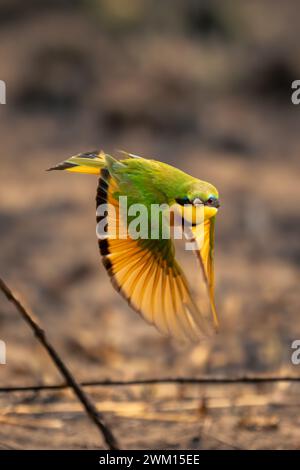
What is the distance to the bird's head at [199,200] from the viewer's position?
0.76 m

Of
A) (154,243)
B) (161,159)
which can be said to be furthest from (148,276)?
(161,159)

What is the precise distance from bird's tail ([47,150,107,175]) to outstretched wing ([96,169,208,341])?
15 mm

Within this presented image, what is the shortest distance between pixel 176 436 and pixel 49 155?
130 centimetres

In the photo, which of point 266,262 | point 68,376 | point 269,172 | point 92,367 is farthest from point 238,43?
point 68,376

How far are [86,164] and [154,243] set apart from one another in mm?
89

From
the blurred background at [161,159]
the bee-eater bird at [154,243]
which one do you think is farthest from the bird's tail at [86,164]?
the blurred background at [161,159]

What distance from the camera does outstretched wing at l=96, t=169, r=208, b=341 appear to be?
2.60 feet

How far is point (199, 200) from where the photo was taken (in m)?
0.76

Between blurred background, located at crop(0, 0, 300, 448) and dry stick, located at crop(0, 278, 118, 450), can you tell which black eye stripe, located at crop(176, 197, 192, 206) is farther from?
blurred background, located at crop(0, 0, 300, 448)

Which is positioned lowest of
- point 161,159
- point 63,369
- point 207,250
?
point 63,369

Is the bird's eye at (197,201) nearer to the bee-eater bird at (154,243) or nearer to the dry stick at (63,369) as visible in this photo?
the bee-eater bird at (154,243)

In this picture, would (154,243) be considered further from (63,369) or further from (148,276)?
(63,369)

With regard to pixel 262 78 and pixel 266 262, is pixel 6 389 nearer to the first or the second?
pixel 266 262

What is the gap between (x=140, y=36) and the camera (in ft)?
10.0
